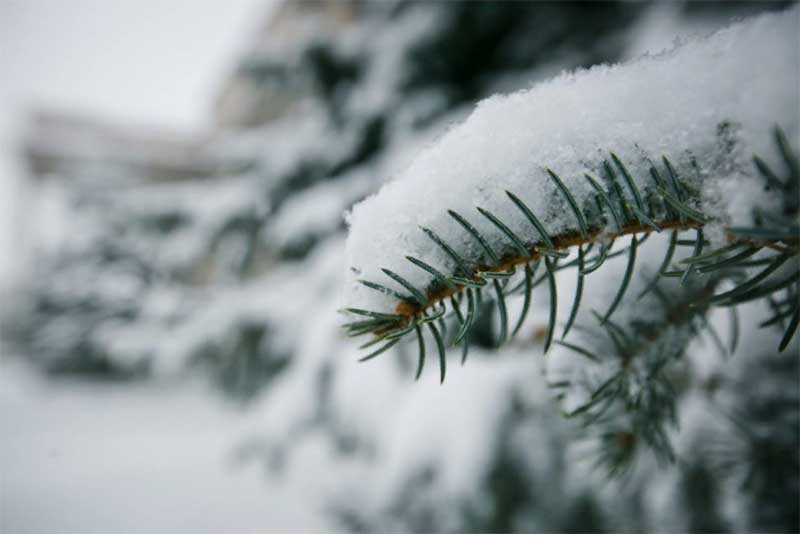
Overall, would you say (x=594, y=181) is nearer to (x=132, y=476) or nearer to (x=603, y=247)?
(x=603, y=247)

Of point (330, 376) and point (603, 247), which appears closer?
point (603, 247)

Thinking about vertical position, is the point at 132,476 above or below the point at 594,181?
below

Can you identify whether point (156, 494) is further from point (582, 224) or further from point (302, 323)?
point (582, 224)

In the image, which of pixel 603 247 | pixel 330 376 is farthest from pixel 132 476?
pixel 603 247

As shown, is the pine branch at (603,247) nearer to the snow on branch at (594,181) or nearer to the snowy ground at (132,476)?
the snow on branch at (594,181)

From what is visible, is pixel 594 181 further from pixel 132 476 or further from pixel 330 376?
pixel 132 476

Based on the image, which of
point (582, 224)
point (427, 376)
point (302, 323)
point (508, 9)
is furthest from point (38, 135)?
point (582, 224)
